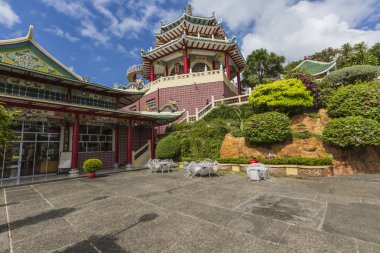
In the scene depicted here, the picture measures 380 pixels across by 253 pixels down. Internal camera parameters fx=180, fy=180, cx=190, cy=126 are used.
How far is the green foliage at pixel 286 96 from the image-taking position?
13.4m

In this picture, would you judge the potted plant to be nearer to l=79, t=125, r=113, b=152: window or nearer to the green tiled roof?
l=79, t=125, r=113, b=152: window

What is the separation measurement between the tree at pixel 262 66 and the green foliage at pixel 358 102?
1608cm

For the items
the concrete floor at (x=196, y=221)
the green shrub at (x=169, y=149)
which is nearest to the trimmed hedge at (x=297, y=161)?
the concrete floor at (x=196, y=221)

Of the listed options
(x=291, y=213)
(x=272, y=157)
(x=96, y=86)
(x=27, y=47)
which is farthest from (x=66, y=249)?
(x=27, y=47)

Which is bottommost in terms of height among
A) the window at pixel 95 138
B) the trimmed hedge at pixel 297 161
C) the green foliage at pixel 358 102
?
the trimmed hedge at pixel 297 161

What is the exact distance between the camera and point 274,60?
27.8 m

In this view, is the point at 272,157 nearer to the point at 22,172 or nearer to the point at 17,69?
the point at 22,172

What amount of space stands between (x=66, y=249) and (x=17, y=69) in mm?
12937

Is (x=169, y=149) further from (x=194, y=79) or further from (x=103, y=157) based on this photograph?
(x=194, y=79)

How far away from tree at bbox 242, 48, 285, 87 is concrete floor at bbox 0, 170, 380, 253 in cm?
2455

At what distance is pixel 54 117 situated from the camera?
491 inches

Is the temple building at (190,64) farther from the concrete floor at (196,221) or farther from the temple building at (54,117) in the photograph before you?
the concrete floor at (196,221)

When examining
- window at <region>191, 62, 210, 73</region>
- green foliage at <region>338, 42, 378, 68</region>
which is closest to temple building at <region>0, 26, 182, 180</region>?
window at <region>191, 62, 210, 73</region>

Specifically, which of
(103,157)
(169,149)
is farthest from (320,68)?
(103,157)
